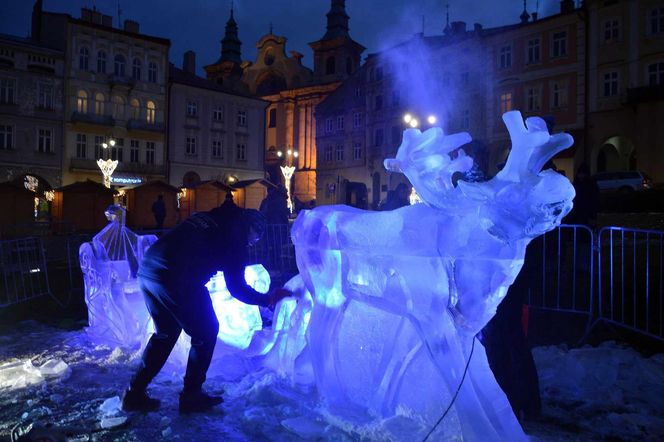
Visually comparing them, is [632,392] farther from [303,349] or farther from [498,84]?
[498,84]

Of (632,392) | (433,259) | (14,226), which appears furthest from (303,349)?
(14,226)

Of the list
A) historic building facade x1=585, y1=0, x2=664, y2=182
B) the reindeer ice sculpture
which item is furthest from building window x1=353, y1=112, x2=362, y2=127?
the reindeer ice sculpture

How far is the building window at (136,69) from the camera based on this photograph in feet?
126

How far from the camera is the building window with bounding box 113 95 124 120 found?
37500 millimetres

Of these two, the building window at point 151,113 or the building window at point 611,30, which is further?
the building window at point 151,113

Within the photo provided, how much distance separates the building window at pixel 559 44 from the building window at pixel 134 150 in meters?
30.0

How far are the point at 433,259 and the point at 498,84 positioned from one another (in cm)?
3269

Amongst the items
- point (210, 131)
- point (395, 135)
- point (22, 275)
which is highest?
point (210, 131)

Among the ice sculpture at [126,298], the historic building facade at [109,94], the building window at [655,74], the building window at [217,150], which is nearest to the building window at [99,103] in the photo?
the historic building facade at [109,94]

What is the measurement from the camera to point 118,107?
124ft

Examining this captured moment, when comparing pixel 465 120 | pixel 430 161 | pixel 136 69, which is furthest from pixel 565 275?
pixel 136 69

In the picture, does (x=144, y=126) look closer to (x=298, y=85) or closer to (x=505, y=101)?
(x=298, y=85)

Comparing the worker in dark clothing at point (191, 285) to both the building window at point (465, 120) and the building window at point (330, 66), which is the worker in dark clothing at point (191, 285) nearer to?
the building window at point (465, 120)

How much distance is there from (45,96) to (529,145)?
128 feet
